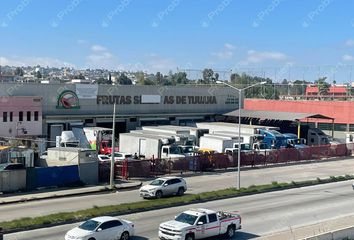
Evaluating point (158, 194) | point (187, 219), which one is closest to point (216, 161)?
point (158, 194)

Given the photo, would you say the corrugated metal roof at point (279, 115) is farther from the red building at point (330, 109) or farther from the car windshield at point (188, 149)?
the car windshield at point (188, 149)

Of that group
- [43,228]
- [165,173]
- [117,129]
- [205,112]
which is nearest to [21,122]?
[117,129]

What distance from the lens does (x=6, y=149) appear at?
4116cm

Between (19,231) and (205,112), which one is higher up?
(205,112)

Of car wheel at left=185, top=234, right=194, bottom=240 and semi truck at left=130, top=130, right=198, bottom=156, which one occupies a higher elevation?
semi truck at left=130, top=130, right=198, bottom=156

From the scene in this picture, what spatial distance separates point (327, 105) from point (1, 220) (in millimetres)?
67459

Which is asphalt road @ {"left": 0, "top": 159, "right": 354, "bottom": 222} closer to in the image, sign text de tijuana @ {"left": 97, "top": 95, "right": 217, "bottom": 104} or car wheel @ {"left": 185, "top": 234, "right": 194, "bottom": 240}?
car wheel @ {"left": 185, "top": 234, "right": 194, "bottom": 240}

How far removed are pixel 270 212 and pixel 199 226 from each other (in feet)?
28.7

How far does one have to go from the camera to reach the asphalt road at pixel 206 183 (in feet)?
98.3

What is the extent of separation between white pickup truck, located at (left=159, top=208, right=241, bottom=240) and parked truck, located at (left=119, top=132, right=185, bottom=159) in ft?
78.3

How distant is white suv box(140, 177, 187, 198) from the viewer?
111ft

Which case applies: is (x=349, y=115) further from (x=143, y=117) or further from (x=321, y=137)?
(x=143, y=117)

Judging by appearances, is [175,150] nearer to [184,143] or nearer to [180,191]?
[184,143]

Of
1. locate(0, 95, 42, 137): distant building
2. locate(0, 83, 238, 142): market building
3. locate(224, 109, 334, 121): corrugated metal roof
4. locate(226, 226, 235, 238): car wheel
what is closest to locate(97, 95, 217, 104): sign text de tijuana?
locate(0, 83, 238, 142): market building
